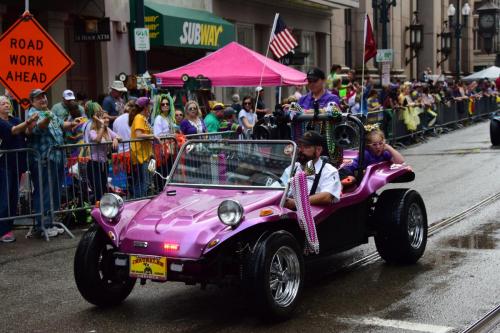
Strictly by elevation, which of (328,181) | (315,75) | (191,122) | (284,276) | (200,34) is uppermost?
(200,34)

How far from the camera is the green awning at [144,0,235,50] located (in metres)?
18.7

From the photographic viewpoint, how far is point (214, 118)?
1373 cm

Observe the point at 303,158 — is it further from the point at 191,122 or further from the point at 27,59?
the point at 191,122

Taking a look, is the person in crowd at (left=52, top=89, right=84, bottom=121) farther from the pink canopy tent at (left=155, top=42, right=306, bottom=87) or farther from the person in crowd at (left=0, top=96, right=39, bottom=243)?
the pink canopy tent at (left=155, top=42, right=306, bottom=87)

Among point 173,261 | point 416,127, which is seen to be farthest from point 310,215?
point 416,127

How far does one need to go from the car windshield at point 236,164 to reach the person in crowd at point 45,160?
10.5 ft

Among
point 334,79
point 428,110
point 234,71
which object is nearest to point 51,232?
point 234,71

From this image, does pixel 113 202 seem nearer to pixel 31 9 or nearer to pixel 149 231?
pixel 149 231

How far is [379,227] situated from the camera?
7535mm

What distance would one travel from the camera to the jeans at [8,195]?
371 inches

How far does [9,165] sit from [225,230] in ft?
15.3

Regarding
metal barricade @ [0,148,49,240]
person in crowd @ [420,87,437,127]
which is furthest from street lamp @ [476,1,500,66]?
metal barricade @ [0,148,49,240]

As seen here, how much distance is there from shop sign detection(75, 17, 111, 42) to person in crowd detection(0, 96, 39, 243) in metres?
7.46

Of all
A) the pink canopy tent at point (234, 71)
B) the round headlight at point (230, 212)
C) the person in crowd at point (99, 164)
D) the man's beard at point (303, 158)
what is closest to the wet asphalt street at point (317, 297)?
the round headlight at point (230, 212)
